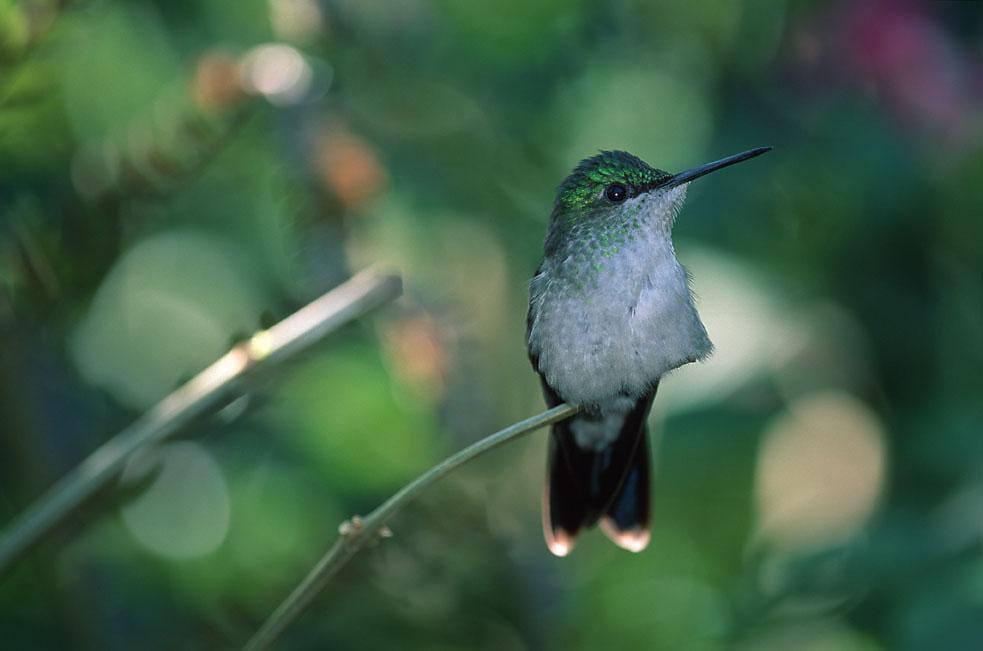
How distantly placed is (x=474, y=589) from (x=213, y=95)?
43.3 inches

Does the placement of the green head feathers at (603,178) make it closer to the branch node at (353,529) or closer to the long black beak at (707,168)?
the long black beak at (707,168)

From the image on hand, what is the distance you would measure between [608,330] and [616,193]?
0.71ft

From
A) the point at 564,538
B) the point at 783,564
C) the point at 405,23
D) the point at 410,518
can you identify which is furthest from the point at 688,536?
the point at 405,23

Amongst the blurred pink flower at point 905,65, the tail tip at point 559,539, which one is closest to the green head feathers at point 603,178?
the tail tip at point 559,539

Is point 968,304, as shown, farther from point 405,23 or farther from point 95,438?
point 95,438

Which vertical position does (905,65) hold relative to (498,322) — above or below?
above

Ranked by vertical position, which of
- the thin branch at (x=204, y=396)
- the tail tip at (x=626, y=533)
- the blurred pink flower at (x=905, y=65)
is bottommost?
the thin branch at (x=204, y=396)

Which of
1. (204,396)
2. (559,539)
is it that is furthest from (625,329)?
(204,396)

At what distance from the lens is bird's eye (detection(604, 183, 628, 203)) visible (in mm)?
1422

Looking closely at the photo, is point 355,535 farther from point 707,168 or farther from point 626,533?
point 626,533

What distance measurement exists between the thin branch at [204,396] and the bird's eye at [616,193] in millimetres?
321

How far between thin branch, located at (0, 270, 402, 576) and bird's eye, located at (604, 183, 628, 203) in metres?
0.32

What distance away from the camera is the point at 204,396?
44.4 inches

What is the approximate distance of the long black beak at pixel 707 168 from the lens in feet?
3.07
